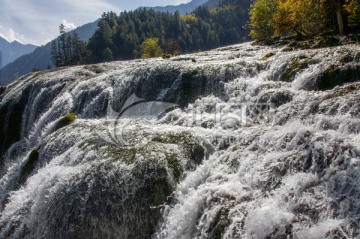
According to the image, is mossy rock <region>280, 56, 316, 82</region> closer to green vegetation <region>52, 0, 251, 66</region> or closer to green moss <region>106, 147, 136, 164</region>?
green moss <region>106, 147, 136, 164</region>

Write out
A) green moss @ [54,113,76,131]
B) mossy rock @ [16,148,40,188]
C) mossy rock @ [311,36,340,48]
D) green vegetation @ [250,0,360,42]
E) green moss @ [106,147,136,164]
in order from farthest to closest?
green vegetation @ [250,0,360,42] < mossy rock @ [311,36,340,48] < green moss @ [54,113,76,131] < mossy rock @ [16,148,40,188] < green moss @ [106,147,136,164]

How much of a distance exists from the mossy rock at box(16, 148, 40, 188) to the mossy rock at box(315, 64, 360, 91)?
50.5 feet

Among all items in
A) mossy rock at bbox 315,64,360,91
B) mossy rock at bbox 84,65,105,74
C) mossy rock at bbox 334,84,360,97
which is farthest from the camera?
mossy rock at bbox 84,65,105,74

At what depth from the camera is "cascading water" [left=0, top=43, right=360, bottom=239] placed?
29.2 ft

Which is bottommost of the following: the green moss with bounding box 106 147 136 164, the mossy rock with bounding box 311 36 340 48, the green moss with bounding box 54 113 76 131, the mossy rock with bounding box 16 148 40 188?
the mossy rock with bounding box 16 148 40 188

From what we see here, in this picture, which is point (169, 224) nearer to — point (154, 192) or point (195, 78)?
point (154, 192)

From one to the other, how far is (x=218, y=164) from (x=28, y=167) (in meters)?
11.6

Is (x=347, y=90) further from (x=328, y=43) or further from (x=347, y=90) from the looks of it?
(x=328, y=43)

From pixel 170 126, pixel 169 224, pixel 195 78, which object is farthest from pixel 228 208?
pixel 195 78

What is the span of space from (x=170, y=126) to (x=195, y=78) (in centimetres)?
539

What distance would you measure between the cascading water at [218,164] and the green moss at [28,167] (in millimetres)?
109

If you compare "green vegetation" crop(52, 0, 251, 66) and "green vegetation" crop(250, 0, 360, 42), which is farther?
"green vegetation" crop(52, 0, 251, 66)

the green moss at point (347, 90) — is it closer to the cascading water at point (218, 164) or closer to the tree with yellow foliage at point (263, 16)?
the cascading water at point (218, 164)

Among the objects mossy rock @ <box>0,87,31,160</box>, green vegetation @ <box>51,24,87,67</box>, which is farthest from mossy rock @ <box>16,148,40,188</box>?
green vegetation @ <box>51,24,87,67</box>
